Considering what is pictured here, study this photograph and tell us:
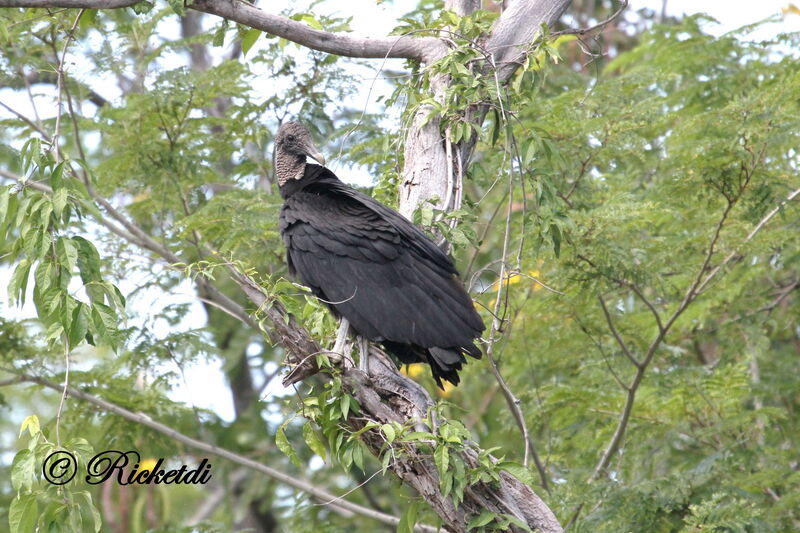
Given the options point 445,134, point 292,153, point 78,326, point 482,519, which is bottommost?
point 482,519

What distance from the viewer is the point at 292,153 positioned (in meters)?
4.81

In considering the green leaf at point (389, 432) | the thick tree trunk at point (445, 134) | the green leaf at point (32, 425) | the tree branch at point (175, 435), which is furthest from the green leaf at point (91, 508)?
the tree branch at point (175, 435)

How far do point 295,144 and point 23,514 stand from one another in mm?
2299

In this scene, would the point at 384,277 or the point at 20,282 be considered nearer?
the point at 20,282

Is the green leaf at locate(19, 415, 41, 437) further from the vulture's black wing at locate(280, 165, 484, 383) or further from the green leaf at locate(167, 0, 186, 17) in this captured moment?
the green leaf at locate(167, 0, 186, 17)

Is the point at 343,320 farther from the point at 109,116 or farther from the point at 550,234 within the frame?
the point at 109,116

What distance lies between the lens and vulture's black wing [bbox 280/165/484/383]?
13.0 ft

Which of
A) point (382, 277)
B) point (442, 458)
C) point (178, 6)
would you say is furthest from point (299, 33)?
point (442, 458)

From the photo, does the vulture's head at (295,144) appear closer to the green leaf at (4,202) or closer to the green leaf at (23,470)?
the green leaf at (4,202)

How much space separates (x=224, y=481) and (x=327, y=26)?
4037mm

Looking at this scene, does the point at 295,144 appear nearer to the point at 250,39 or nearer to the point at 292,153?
the point at 292,153

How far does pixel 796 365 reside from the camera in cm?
726

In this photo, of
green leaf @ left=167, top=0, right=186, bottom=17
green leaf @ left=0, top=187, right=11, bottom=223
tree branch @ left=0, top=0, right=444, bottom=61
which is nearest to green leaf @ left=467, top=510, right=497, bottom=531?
green leaf @ left=0, top=187, right=11, bottom=223

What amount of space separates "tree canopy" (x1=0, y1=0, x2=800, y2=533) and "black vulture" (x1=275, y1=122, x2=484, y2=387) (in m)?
0.15
